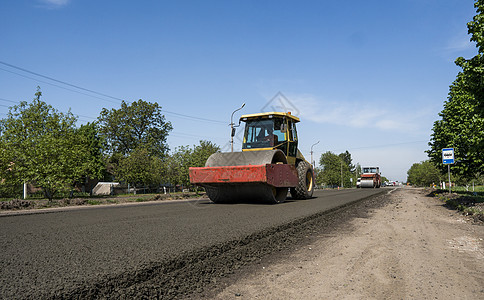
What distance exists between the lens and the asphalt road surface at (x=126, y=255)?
2768 mm

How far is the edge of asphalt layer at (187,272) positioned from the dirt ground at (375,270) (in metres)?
0.31

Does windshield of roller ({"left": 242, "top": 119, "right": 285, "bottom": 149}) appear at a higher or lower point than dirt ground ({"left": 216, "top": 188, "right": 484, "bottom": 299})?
higher

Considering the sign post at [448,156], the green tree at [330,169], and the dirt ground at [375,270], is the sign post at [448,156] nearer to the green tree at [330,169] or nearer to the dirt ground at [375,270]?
the dirt ground at [375,270]

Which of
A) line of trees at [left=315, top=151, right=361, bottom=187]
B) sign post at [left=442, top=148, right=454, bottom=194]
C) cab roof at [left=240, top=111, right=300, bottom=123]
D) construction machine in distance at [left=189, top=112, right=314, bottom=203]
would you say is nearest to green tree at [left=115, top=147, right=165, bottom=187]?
construction machine in distance at [left=189, top=112, right=314, bottom=203]

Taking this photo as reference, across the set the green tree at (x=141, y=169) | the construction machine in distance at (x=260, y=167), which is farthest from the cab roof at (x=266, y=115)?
the green tree at (x=141, y=169)

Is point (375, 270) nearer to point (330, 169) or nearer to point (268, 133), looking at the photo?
point (268, 133)

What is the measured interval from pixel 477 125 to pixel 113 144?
4250cm

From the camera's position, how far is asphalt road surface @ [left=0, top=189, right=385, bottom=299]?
2.77 meters

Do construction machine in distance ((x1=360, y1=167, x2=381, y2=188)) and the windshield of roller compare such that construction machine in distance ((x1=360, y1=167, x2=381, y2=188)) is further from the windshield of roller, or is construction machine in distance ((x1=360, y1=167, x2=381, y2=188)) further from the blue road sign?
the windshield of roller

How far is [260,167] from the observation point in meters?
9.04

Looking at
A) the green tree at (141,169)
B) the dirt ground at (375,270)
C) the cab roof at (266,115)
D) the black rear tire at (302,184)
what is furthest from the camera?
the green tree at (141,169)

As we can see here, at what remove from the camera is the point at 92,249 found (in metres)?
3.86

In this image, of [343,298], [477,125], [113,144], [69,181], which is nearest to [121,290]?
[343,298]

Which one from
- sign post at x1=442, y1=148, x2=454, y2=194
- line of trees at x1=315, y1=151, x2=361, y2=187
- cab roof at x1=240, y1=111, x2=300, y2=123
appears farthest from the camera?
line of trees at x1=315, y1=151, x2=361, y2=187
